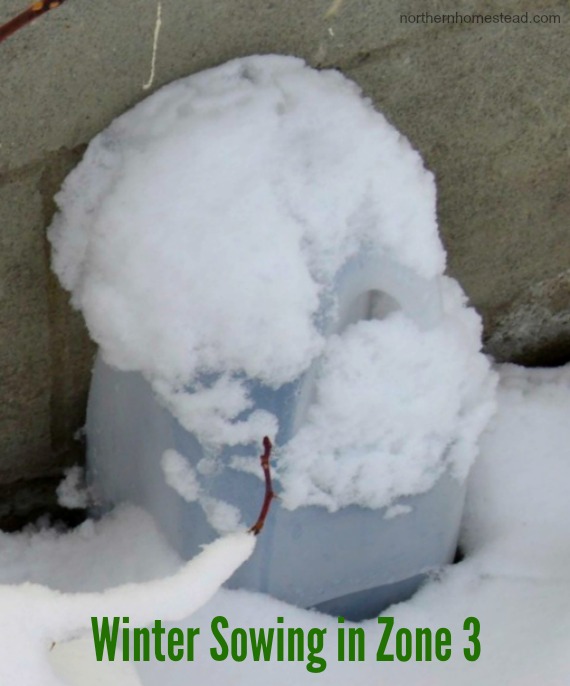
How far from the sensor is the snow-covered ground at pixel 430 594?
1.26 metres

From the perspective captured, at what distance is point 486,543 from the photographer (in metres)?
1.72

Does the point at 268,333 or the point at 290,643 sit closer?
the point at 268,333

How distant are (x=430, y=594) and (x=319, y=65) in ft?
2.59

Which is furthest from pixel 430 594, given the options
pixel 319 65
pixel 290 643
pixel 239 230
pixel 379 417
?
pixel 319 65

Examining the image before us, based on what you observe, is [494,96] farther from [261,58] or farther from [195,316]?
[195,316]

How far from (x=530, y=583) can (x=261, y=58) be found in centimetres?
85

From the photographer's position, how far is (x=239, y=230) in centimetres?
134

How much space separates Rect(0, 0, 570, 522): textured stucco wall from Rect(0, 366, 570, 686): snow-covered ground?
205 mm

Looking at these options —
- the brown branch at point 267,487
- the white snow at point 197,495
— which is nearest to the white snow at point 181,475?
the white snow at point 197,495

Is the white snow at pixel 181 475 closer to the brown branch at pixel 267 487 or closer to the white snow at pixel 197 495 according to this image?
the white snow at pixel 197 495

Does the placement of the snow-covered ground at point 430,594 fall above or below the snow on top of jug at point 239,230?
below

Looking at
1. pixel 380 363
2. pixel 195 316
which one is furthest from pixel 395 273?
pixel 195 316

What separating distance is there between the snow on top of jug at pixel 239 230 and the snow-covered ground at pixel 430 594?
0.79 feet

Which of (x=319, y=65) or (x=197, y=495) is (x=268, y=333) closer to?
(x=197, y=495)
